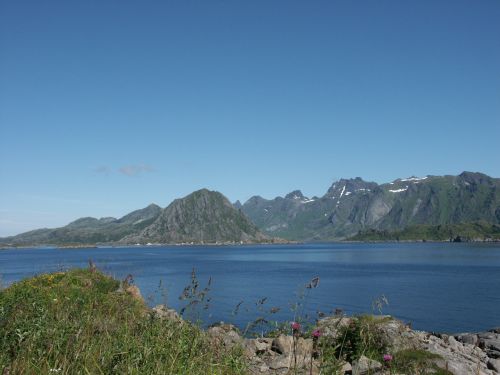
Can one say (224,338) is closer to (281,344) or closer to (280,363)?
(280,363)

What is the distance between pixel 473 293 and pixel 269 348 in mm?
69489

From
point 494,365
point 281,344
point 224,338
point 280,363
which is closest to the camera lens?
point 224,338

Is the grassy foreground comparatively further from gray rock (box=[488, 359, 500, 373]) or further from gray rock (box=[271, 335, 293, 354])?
gray rock (box=[488, 359, 500, 373])

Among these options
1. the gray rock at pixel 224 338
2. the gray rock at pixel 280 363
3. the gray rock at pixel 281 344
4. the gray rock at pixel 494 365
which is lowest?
the gray rock at pixel 494 365

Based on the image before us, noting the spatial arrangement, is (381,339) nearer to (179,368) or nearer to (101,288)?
(179,368)

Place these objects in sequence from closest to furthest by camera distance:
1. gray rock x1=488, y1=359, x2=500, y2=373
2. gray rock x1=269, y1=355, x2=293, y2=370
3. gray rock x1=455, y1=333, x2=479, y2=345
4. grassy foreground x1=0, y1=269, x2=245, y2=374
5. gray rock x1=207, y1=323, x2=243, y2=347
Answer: grassy foreground x1=0, y1=269, x2=245, y2=374 < gray rock x1=207, y1=323, x2=243, y2=347 < gray rock x1=269, y1=355, x2=293, y2=370 < gray rock x1=488, y1=359, x2=500, y2=373 < gray rock x1=455, y1=333, x2=479, y2=345

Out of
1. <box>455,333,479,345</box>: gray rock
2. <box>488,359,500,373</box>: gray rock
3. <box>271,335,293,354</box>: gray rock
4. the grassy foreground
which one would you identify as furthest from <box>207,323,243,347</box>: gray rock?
<box>455,333,479,345</box>: gray rock

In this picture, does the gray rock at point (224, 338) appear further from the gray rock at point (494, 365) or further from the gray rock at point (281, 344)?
the gray rock at point (494, 365)

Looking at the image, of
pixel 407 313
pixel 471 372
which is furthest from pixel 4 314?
pixel 407 313

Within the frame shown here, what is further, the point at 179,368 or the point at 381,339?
the point at 381,339

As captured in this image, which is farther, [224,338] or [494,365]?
[494,365]

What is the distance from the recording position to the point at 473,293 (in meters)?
75.1

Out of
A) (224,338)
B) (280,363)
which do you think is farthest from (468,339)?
(224,338)

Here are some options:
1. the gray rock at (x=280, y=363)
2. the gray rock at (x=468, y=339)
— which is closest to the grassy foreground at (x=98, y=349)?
the gray rock at (x=280, y=363)
